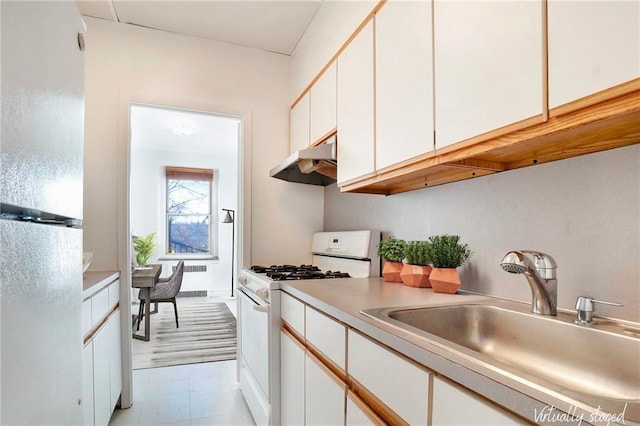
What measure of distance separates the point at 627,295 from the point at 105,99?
111 inches

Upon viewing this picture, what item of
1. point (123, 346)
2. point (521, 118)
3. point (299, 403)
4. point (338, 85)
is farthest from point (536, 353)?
point (123, 346)

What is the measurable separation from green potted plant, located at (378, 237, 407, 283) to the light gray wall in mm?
158

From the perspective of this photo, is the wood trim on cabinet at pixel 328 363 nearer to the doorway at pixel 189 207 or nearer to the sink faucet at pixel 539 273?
the sink faucet at pixel 539 273

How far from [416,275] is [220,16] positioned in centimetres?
204

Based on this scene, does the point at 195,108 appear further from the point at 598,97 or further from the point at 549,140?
the point at 598,97

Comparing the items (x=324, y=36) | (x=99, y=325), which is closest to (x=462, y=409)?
(x=99, y=325)

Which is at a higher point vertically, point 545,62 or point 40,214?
point 545,62

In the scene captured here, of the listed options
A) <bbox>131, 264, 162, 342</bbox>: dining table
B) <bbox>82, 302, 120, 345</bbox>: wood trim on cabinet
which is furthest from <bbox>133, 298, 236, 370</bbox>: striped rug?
<bbox>82, 302, 120, 345</bbox>: wood trim on cabinet

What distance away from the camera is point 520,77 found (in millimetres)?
908

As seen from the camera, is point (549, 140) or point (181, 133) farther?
point (181, 133)

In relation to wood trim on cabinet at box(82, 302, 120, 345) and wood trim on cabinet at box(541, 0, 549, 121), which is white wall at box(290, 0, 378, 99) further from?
wood trim on cabinet at box(82, 302, 120, 345)

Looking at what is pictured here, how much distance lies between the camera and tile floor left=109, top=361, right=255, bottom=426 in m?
2.16

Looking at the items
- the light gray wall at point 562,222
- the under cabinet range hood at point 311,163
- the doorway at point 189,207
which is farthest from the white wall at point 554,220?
the doorway at point 189,207

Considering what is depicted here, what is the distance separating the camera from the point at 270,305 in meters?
1.78
